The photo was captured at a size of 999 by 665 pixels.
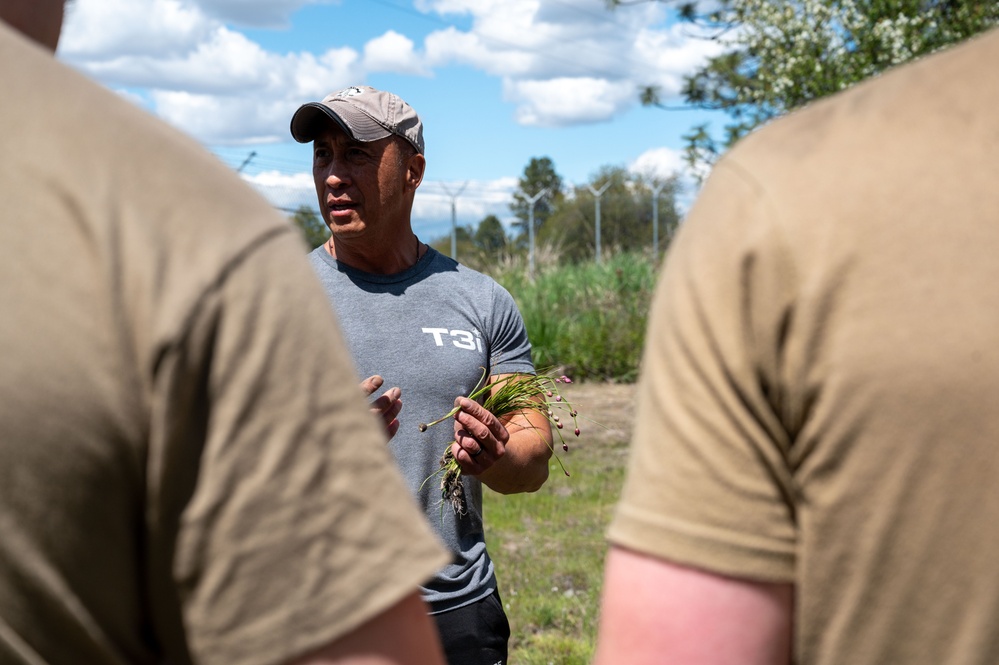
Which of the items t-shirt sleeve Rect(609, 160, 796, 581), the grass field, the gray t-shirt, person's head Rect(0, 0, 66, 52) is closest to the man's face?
the gray t-shirt

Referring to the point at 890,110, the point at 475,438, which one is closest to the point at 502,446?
the point at 475,438

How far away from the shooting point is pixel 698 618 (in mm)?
976

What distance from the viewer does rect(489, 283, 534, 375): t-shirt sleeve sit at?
3.38 metres

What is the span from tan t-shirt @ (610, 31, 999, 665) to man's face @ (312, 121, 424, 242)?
2439 mm

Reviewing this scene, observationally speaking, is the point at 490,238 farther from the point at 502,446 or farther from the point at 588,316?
the point at 502,446

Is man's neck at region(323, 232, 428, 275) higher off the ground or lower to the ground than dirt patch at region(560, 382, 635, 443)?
higher

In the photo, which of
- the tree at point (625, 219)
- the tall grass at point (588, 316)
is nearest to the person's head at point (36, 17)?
the tall grass at point (588, 316)

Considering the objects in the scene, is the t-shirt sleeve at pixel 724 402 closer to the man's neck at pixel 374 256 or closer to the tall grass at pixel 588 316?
the man's neck at pixel 374 256

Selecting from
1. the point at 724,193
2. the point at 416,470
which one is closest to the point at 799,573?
the point at 724,193

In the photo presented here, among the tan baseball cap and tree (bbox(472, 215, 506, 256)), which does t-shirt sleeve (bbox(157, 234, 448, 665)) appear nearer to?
the tan baseball cap

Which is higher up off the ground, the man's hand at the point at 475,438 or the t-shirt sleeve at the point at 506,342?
the t-shirt sleeve at the point at 506,342

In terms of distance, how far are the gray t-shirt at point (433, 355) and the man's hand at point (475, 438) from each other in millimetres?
114

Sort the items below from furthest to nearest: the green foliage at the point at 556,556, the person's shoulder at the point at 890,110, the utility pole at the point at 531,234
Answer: the utility pole at the point at 531,234 < the green foliage at the point at 556,556 < the person's shoulder at the point at 890,110

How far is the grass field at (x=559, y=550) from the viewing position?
5637 millimetres
